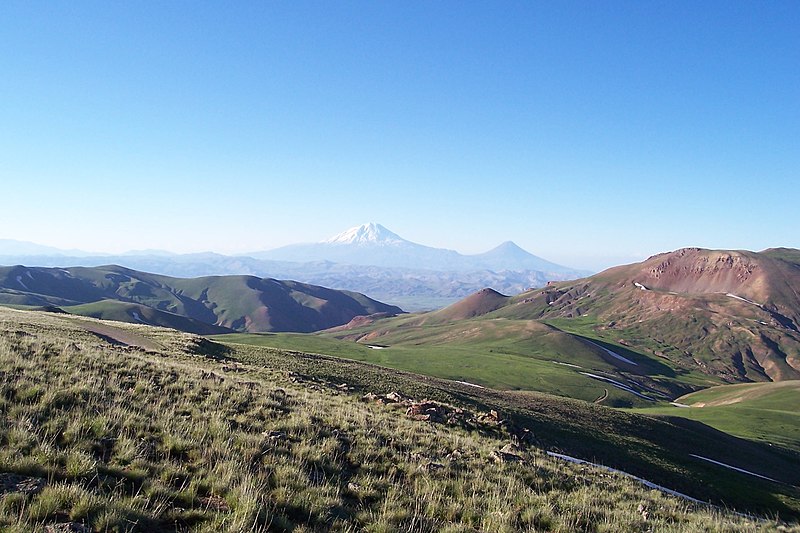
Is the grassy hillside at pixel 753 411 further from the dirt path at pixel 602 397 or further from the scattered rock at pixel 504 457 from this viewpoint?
the scattered rock at pixel 504 457

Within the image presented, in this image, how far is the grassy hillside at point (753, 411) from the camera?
66.0 m

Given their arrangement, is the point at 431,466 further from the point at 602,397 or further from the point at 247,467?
the point at 602,397

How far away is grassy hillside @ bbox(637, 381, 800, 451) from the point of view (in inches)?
2598

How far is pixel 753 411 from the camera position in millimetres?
79125

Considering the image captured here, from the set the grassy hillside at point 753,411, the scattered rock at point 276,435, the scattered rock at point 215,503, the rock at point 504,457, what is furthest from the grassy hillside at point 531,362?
the scattered rock at point 215,503

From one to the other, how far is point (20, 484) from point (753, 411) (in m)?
103

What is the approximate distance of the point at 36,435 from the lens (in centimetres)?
984

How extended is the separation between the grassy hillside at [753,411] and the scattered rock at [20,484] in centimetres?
7988

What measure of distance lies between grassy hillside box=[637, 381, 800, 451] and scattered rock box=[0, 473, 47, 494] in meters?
79.9

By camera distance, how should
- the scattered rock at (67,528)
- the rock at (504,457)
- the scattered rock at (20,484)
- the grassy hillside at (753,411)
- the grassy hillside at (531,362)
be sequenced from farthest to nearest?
the grassy hillside at (531,362) < the grassy hillside at (753,411) < the rock at (504,457) < the scattered rock at (20,484) < the scattered rock at (67,528)

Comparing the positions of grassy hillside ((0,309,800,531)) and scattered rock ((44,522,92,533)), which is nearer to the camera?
scattered rock ((44,522,92,533))

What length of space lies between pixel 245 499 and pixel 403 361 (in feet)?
310

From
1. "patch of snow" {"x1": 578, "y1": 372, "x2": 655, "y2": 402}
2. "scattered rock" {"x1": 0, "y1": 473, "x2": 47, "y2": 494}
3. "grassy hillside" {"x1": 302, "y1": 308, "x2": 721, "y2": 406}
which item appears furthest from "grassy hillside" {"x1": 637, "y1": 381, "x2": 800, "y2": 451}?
"scattered rock" {"x1": 0, "y1": 473, "x2": 47, "y2": 494}

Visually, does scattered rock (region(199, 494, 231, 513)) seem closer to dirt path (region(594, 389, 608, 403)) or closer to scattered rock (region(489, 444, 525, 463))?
scattered rock (region(489, 444, 525, 463))
